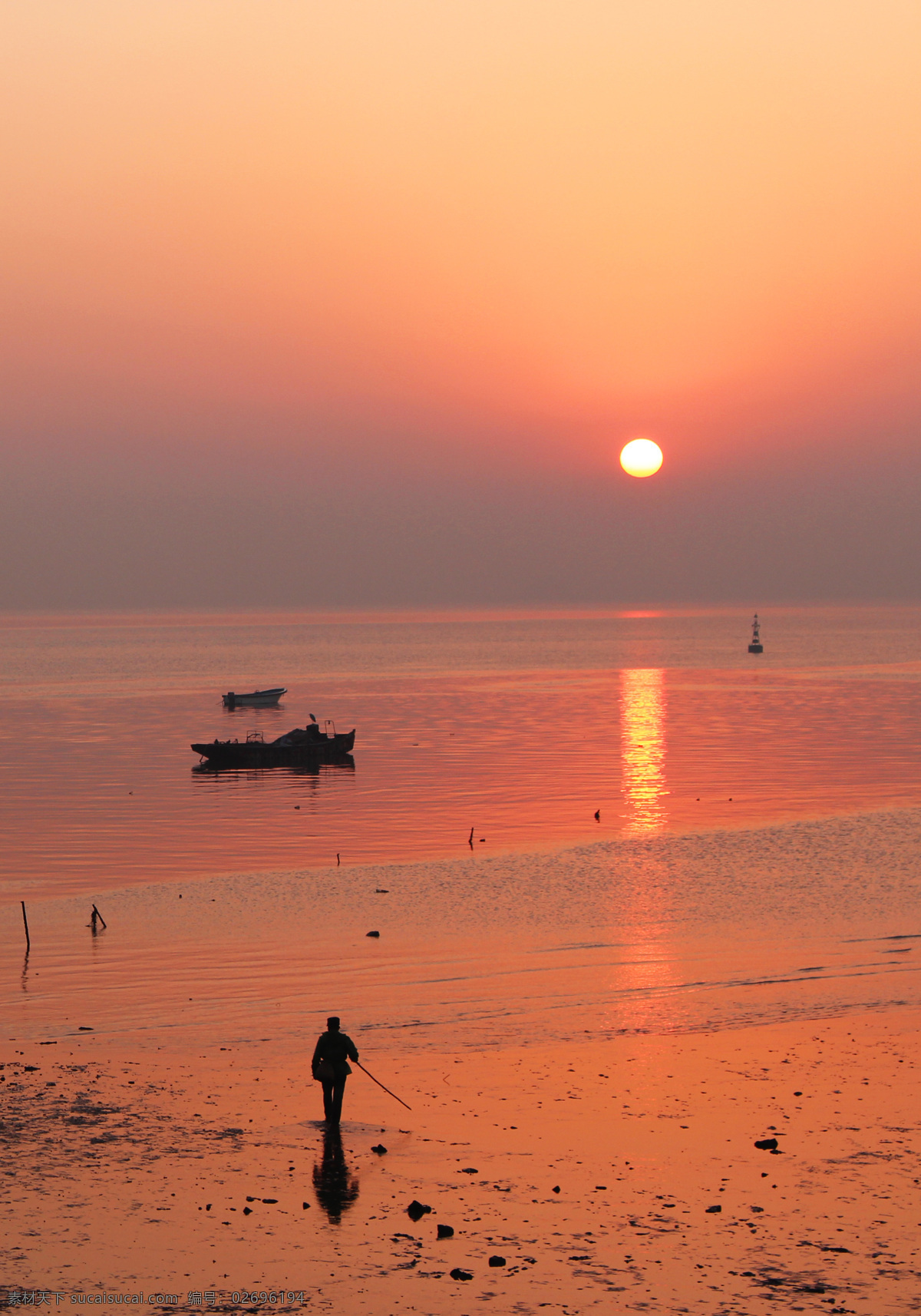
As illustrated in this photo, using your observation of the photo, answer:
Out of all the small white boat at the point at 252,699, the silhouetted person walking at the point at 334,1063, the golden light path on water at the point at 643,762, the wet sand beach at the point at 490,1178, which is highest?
the small white boat at the point at 252,699

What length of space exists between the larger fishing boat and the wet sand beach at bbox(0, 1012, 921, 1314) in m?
72.4

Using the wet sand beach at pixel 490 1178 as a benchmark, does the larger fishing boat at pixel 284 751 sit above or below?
above

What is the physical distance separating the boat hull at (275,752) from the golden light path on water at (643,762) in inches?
895

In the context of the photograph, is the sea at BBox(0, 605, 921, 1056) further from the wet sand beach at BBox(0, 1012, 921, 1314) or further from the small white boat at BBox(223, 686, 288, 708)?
the small white boat at BBox(223, 686, 288, 708)

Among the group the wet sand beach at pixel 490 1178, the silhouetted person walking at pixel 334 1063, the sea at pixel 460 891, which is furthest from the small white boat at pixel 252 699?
the silhouetted person walking at pixel 334 1063

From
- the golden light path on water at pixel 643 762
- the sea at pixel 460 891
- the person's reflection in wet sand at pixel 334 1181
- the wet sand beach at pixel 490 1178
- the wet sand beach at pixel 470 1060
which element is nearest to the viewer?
the wet sand beach at pixel 490 1178

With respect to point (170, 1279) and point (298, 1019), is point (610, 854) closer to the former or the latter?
point (298, 1019)

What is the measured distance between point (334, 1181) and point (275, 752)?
8576 centimetres

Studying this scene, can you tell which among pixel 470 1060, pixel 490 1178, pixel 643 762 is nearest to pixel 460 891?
pixel 470 1060

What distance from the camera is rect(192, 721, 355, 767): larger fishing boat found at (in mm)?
101562

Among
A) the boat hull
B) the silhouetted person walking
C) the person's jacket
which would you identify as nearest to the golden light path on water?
the boat hull

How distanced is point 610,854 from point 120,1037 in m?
33.1

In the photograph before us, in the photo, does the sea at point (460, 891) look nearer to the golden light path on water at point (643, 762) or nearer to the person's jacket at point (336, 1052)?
the golden light path on water at point (643, 762)

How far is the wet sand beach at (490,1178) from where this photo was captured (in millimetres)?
18297
